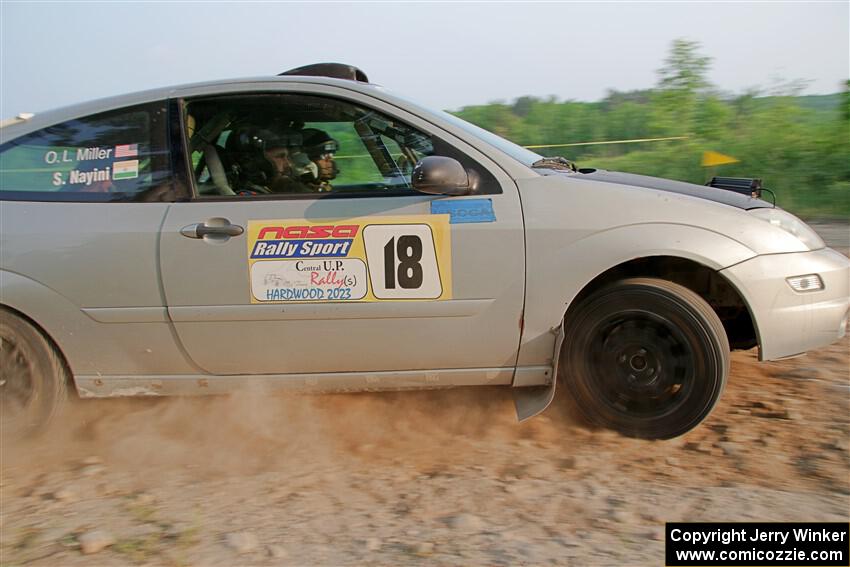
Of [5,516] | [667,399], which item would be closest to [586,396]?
[667,399]

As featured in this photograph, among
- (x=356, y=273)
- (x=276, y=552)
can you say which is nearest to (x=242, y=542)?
(x=276, y=552)

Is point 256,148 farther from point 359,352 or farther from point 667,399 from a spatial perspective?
point 667,399

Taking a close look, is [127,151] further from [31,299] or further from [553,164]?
Result: [553,164]

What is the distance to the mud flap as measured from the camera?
318cm

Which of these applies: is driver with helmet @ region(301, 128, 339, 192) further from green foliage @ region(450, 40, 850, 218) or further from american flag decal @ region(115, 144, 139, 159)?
green foliage @ region(450, 40, 850, 218)

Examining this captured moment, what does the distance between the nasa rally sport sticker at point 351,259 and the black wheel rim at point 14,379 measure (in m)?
1.24

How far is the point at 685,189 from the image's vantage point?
3.39 m

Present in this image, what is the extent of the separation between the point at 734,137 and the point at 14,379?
30.6 ft

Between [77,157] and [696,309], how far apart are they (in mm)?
3021

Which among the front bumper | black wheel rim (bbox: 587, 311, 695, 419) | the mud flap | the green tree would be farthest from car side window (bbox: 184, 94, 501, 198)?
the green tree

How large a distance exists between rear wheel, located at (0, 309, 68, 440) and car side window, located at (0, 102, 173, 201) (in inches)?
26.0

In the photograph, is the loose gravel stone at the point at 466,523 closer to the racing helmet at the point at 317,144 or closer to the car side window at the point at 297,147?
the car side window at the point at 297,147

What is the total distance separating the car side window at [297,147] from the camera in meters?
3.35

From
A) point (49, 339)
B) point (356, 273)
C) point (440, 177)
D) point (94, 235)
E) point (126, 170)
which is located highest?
point (126, 170)
